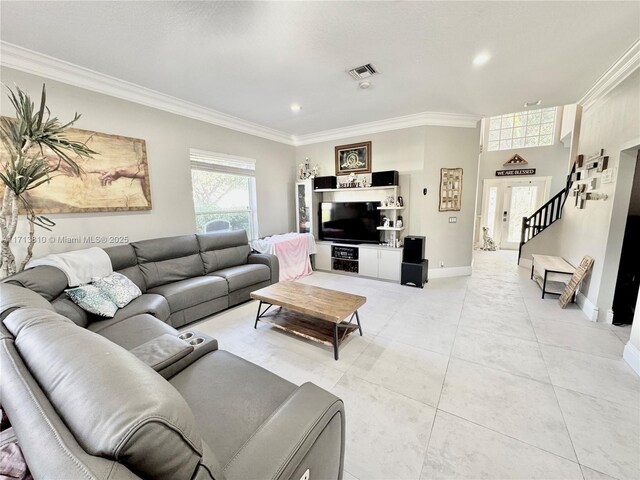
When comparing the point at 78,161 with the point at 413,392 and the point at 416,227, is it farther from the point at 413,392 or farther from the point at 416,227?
the point at 416,227

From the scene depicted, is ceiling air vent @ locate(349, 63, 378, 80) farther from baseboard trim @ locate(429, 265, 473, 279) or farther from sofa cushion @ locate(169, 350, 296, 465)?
baseboard trim @ locate(429, 265, 473, 279)

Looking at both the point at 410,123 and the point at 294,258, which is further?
the point at 294,258

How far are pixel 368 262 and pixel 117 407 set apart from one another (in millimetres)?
4428

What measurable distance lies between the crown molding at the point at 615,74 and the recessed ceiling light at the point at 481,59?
123cm

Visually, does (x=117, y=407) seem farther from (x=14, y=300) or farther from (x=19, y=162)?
(x=19, y=162)

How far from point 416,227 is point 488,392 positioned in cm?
306

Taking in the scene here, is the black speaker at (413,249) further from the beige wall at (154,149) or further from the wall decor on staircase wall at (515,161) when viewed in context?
the wall decor on staircase wall at (515,161)

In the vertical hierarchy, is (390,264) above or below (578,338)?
above

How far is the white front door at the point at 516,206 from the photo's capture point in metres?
7.09

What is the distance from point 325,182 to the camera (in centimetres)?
511

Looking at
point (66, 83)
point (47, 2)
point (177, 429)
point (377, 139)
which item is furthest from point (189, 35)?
point (377, 139)

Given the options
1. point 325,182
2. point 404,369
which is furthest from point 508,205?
point 404,369

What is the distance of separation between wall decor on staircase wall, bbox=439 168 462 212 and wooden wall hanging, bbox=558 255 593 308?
71.8 inches

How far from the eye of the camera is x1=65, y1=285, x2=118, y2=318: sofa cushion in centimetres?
217
